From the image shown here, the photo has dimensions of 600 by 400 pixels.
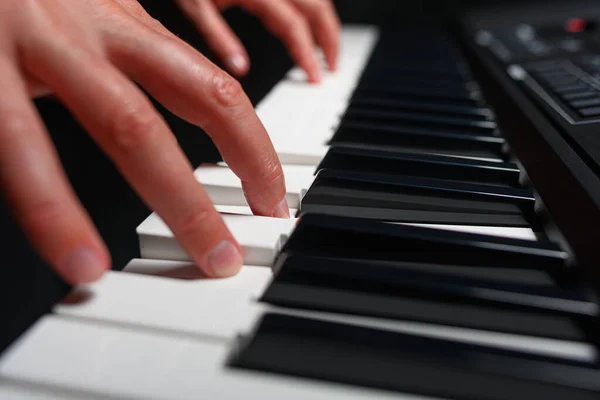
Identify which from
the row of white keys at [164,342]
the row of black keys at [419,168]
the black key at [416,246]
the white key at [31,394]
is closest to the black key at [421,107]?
the row of black keys at [419,168]

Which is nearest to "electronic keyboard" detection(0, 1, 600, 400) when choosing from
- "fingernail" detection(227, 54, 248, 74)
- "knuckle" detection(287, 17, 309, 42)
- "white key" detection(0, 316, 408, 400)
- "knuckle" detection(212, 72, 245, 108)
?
"white key" detection(0, 316, 408, 400)

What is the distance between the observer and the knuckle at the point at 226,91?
53 centimetres

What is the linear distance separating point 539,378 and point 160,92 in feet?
1.29

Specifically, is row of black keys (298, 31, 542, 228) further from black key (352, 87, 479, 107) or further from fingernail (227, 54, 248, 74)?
fingernail (227, 54, 248, 74)

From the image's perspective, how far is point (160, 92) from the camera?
541 mm

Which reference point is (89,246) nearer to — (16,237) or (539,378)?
(539,378)

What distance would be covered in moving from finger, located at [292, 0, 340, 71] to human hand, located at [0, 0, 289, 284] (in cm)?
73

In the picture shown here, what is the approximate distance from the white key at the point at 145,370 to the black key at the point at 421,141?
46 cm

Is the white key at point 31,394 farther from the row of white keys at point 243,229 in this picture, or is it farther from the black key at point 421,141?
the black key at point 421,141

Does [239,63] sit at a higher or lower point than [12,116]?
lower

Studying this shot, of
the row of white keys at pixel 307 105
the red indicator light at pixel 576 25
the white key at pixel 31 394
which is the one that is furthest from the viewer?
the red indicator light at pixel 576 25

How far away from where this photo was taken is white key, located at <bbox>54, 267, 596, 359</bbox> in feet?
1.29

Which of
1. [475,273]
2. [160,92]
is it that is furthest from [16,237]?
[475,273]

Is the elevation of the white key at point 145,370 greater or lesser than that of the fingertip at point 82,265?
lesser
